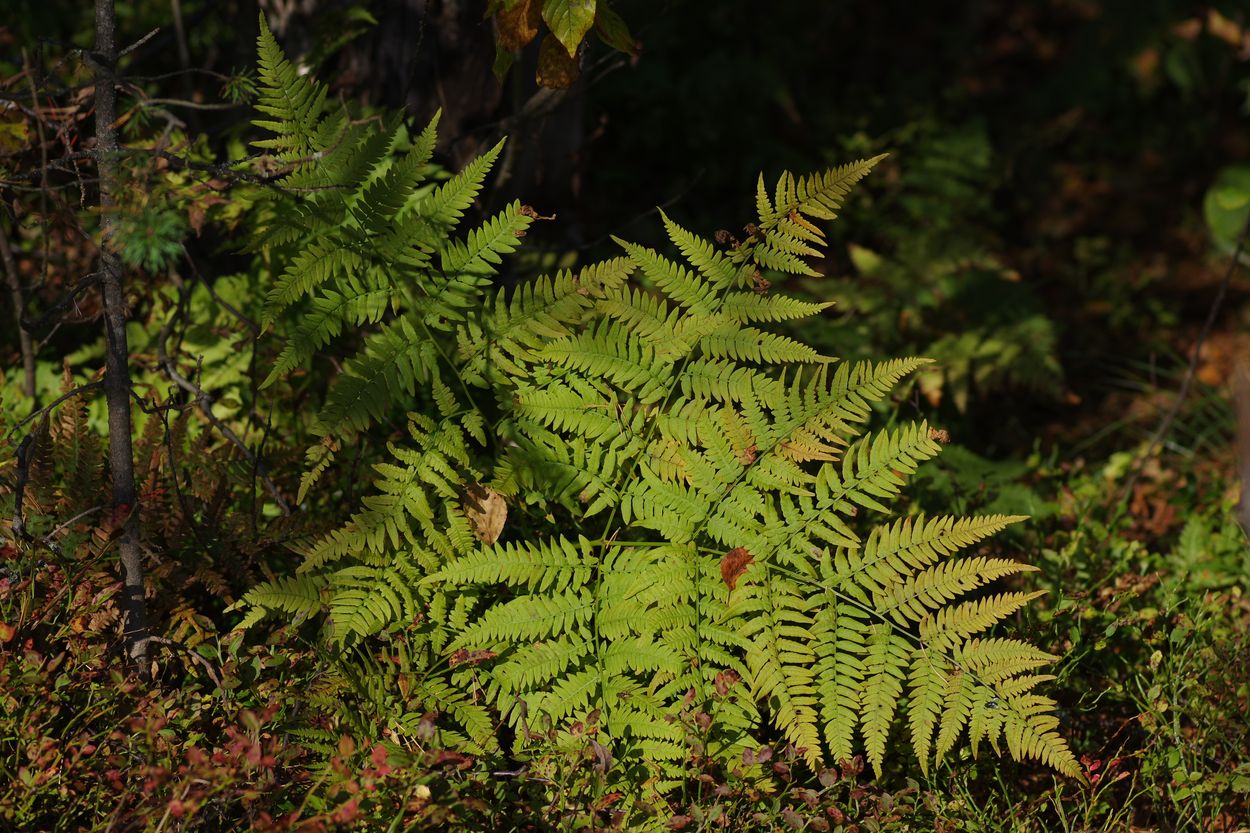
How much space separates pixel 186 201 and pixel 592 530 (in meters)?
1.39

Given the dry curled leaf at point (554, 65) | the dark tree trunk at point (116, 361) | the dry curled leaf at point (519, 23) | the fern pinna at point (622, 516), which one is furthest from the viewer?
the dry curled leaf at point (554, 65)

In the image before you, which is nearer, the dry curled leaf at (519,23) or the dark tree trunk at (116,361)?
the dark tree trunk at (116,361)

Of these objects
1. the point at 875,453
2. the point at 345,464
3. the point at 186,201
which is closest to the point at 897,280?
the point at 875,453

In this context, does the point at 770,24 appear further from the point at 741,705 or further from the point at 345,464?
the point at 741,705

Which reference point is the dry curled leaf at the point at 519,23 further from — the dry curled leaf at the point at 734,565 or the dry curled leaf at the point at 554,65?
the dry curled leaf at the point at 734,565

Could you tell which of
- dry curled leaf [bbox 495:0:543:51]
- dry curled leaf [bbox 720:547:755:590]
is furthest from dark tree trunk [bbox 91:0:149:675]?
dry curled leaf [bbox 720:547:755:590]

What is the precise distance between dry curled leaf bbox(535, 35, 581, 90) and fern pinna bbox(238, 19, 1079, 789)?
327mm

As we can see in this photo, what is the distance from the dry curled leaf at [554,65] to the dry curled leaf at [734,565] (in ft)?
4.33

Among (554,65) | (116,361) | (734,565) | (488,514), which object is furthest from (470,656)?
(554,65)

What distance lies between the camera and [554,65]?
2850 millimetres

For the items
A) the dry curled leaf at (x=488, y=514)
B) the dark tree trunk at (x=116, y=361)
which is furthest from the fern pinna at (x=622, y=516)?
the dark tree trunk at (x=116, y=361)

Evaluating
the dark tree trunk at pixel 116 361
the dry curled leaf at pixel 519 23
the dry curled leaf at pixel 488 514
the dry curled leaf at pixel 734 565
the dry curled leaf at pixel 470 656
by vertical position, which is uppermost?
the dry curled leaf at pixel 519 23

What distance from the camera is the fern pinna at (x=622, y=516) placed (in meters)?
2.61

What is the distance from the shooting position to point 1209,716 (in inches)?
114
